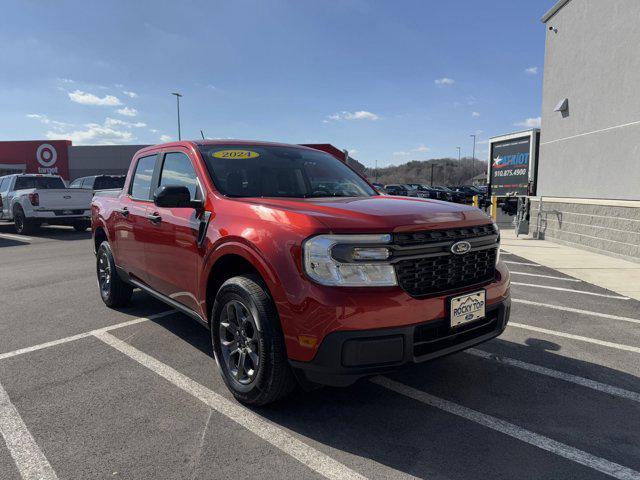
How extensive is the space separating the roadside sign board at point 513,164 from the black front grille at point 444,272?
14900mm

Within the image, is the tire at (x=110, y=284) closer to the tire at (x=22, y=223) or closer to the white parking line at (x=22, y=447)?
the white parking line at (x=22, y=447)

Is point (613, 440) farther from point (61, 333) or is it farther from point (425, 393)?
point (61, 333)

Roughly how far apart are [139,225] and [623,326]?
16.9 ft

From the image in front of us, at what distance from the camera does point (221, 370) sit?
331 cm

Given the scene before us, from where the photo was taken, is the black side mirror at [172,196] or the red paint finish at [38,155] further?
the red paint finish at [38,155]

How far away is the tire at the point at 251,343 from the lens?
9.11ft

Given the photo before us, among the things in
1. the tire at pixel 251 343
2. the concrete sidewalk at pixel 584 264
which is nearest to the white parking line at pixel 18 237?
the tire at pixel 251 343

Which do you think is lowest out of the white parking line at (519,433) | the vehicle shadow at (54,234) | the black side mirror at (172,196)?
the vehicle shadow at (54,234)

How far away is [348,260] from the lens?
8.41ft

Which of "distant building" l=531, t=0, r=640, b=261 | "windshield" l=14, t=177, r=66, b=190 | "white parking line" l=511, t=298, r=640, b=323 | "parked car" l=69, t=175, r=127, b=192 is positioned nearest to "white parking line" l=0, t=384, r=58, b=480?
"white parking line" l=511, t=298, r=640, b=323

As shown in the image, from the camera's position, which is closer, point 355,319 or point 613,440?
point 355,319

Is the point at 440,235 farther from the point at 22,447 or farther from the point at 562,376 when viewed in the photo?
the point at 22,447

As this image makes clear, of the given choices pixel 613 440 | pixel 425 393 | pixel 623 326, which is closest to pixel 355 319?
pixel 425 393

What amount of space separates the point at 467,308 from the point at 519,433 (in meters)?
0.80
